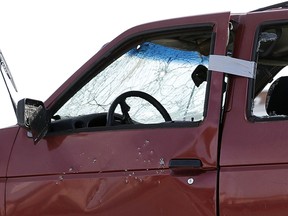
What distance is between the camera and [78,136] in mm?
3205

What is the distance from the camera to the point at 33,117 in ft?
10.6

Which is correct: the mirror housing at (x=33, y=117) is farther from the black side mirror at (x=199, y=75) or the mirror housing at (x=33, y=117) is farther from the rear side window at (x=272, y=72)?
the rear side window at (x=272, y=72)

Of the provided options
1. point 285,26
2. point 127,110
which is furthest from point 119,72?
point 285,26

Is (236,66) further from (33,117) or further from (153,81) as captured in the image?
(33,117)

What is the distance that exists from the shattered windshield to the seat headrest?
41 cm

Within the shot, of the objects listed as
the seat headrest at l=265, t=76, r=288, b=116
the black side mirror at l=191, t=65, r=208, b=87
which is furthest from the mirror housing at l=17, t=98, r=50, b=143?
the seat headrest at l=265, t=76, r=288, b=116

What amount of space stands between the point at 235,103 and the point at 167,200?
1.79 ft

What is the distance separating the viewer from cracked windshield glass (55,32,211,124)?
3.36m

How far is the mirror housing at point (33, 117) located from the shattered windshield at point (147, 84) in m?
0.13

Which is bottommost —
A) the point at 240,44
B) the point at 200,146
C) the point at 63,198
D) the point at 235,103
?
the point at 63,198

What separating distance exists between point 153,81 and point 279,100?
0.67 meters

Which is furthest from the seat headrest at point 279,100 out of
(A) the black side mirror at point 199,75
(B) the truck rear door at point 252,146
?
(A) the black side mirror at point 199,75

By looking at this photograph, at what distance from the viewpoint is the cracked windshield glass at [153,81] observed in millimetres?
3361

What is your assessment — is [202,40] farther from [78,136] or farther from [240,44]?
[78,136]
